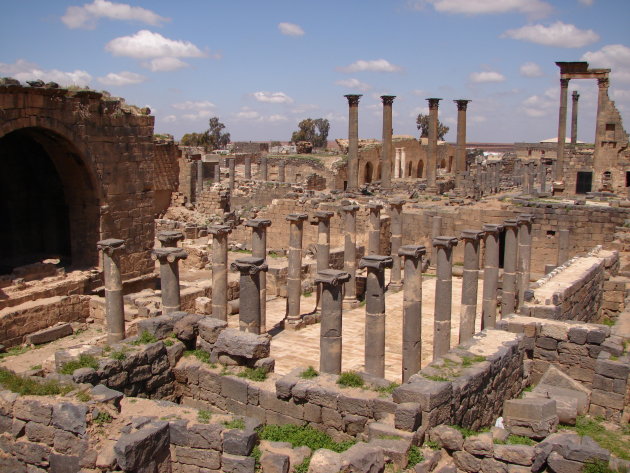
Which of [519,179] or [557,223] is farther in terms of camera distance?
[519,179]

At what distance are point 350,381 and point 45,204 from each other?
45.1ft

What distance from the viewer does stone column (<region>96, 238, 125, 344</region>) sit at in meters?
13.1

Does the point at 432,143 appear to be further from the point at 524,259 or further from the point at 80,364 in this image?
the point at 80,364

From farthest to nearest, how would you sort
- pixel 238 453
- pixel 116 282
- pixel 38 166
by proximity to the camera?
pixel 38 166 < pixel 116 282 < pixel 238 453

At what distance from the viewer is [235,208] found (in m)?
39.8

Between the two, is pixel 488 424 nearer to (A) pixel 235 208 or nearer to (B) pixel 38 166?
(B) pixel 38 166

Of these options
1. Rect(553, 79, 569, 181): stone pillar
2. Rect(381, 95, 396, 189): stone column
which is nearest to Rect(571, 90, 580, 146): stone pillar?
Rect(553, 79, 569, 181): stone pillar

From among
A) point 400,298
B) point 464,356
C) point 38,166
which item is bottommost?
point 400,298

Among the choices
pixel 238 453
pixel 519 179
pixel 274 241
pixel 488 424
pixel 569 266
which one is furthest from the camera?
pixel 519 179

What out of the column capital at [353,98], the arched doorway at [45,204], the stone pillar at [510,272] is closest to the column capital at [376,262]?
the stone pillar at [510,272]

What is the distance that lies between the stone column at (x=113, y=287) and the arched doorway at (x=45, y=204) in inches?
179

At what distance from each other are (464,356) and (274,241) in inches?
750

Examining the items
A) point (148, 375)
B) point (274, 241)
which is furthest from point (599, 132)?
point (148, 375)

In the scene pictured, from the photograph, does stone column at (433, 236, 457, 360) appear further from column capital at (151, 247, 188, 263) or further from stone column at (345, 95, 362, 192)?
stone column at (345, 95, 362, 192)
